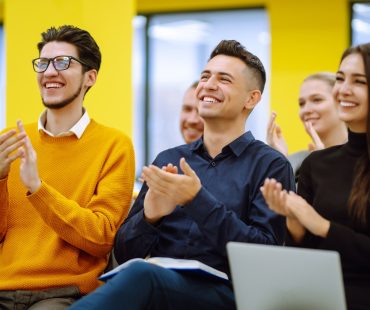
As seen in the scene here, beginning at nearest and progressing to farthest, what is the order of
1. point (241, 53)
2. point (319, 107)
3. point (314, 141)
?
point (241, 53), point (314, 141), point (319, 107)

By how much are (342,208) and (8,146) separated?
118cm

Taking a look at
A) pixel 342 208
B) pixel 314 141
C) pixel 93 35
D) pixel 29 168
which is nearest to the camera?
pixel 342 208

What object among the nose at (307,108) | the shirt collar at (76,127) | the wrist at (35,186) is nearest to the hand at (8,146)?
the wrist at (35,186)

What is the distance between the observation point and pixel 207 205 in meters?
2.27

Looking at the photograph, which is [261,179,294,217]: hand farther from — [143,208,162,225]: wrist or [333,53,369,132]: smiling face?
[143,208,162,225]: wrist

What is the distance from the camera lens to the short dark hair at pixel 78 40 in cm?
283

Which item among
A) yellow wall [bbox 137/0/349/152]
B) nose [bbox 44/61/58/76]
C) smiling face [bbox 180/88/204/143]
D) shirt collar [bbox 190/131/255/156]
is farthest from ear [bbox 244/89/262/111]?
yellow wall [bbox 137/0/349/152]

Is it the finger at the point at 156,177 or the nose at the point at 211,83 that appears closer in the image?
the finger at the point at 156,177

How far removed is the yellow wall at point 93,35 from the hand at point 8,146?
2.33 meters

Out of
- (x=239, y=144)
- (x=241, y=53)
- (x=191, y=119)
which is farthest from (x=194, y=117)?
(x=239, y=144)

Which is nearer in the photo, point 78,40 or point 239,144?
point 239,144

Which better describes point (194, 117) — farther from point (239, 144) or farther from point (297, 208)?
point (297, 208)

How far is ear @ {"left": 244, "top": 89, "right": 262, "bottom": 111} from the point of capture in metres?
2.75

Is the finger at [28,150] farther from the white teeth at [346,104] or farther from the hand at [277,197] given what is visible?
the white teeth at [346,104]
